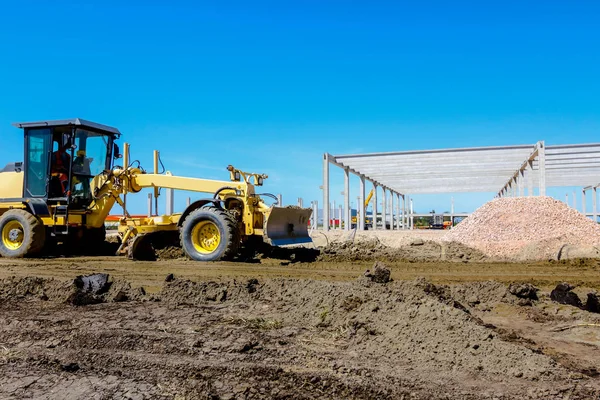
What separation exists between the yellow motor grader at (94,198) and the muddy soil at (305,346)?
4.18 m

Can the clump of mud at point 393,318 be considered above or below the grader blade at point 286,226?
below

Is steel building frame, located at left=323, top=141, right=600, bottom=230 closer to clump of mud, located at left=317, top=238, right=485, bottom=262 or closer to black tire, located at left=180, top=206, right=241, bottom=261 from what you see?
clump of mud, located at left=317, top=238, right=485, bottom=262

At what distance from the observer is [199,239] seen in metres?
10.1

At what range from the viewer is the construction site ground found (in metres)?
3.13

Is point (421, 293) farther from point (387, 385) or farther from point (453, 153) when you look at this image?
point (453, 153)

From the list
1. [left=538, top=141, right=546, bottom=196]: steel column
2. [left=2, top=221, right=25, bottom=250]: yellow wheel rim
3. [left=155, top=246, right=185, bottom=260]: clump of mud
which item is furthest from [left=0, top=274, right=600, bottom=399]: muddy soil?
[left=538, top=141, right=546, bottom=196]: steel column

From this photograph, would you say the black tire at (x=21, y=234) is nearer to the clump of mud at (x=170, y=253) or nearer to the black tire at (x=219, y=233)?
the clump of mud at (x=170, y=253)

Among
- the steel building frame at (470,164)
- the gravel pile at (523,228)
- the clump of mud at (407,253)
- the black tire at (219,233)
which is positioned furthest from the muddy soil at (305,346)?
the steel building frame at (470,164)

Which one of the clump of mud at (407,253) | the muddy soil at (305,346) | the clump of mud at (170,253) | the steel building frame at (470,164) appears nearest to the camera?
the muddy soil at (305,346)

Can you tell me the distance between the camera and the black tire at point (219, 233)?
958cm

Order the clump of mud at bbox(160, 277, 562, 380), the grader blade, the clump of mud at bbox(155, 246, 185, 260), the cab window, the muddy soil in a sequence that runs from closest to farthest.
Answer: the muddy soil → the clump of mud at bbox(160, 277, 562, 380) → the grader blade → the clump of mud at bbox(155, 246, 185, 260) → the cab window

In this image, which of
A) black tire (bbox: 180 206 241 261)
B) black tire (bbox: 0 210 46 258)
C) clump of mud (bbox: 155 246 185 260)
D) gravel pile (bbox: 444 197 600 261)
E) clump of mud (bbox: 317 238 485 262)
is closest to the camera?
black tire (bbox: 180 206 241 261)

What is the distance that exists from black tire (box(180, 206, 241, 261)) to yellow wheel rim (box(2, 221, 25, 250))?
12.8ft

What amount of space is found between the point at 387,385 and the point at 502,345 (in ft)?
3.51
